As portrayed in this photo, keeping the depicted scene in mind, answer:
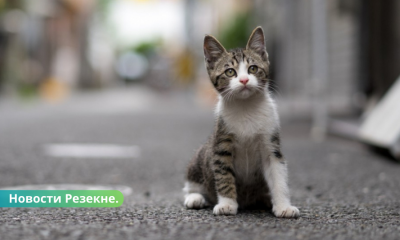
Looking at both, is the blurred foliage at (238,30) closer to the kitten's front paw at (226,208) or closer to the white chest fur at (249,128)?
the white chest fur at (249,128)

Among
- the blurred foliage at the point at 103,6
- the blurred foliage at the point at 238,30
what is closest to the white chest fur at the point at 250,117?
the blurred foliage at the point at 238,30

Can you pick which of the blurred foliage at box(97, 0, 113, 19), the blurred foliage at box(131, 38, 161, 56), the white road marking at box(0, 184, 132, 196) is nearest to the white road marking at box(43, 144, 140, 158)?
the white road marking at box(0, 184, 132, 196)

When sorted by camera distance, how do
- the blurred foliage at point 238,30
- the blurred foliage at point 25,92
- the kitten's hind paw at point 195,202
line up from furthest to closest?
the blurred foliage at point 238,30
the blurred foliage at point 25,92
the kitten's hind paw at point 195,202

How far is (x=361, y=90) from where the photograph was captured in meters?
9.29

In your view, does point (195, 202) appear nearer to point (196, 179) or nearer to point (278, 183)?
point (196, 179)

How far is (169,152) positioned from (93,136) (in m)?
2.07

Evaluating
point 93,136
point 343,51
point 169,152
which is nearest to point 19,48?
point 343,51

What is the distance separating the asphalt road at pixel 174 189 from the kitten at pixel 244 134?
0.12 meters

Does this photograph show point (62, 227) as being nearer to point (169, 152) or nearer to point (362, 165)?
point (362, 165)

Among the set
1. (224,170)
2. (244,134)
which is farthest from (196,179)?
(244,134)

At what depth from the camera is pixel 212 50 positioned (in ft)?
9.57

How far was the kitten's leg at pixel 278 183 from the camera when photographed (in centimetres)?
270

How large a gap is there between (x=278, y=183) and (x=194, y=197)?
514mm

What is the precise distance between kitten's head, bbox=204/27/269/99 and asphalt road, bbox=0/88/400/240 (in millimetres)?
621
